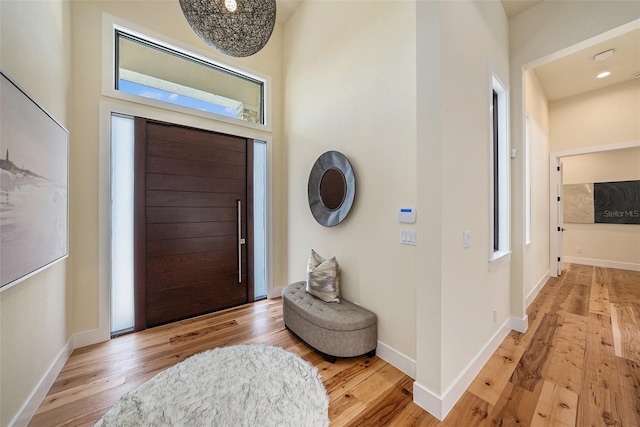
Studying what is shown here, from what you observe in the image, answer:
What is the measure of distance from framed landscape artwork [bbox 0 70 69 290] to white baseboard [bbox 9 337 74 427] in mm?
783

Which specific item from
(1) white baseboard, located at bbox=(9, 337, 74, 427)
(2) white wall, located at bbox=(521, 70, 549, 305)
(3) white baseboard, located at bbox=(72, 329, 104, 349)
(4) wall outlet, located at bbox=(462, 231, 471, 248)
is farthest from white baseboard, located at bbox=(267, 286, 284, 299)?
(2) white wall, located at bbox=(521, 70, 549, 305)

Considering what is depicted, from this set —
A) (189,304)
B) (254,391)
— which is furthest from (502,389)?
(189,304)

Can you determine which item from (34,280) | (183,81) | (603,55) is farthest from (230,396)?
(603,55)

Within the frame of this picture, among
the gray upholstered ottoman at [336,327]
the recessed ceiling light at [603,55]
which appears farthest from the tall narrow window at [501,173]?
the recessed ceiling light at [603,55]

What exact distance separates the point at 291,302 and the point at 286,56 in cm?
330

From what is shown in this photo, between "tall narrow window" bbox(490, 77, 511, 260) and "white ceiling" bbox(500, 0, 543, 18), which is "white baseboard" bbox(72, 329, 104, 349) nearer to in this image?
"tall narrow window" bbox(490, 77, 511, 260)

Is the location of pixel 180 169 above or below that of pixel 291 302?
above

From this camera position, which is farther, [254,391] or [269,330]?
[269,330]

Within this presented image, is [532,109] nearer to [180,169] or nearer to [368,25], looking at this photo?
[368,25]

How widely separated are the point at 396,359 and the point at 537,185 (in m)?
3.67

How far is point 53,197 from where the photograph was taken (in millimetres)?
1667

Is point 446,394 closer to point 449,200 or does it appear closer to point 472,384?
point 472,384

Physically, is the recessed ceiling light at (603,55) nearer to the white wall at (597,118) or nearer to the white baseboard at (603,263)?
the white wall at (597,118)

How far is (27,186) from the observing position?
1.33 metres
